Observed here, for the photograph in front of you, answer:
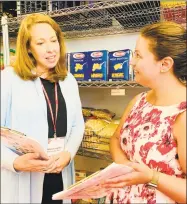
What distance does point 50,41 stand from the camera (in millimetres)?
810

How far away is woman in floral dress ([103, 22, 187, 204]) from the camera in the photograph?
78 cm

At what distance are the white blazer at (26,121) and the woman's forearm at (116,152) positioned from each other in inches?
5.5

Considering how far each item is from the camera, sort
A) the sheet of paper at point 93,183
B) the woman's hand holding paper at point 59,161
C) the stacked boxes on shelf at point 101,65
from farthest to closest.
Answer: the stacked boxes on shelf at point 101,65, the woman's hand holding paper at point 59,161, the sheet of paper at point 93,183

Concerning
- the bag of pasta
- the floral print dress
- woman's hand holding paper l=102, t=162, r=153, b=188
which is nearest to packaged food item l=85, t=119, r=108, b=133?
the bag of pasta

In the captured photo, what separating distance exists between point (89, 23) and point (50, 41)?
368mm

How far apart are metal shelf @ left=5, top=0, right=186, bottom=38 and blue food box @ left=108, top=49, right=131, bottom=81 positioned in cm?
11

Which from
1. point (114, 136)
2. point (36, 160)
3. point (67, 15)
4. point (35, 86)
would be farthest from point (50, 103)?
point (67, 15)

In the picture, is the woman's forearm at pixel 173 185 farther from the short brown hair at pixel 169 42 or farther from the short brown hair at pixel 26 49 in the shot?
the short brown hair at pixel 26 49

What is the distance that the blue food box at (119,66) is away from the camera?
1.14 m

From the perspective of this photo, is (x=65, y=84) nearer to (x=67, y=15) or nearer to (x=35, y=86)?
(x=35, y=86)

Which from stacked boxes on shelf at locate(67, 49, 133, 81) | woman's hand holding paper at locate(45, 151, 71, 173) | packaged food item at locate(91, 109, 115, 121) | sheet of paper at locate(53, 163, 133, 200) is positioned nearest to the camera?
sheet of paper at locate(53, 163, 133, 200)

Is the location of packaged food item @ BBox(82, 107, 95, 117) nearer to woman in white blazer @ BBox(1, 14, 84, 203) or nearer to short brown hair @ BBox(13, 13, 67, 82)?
woman in white blazer @ BBox(1, 14, 84, 203)

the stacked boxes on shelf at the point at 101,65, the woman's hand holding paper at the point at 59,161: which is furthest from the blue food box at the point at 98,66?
the woman's hand holding paper at the point at 59,161

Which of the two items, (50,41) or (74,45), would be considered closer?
(50,41)
